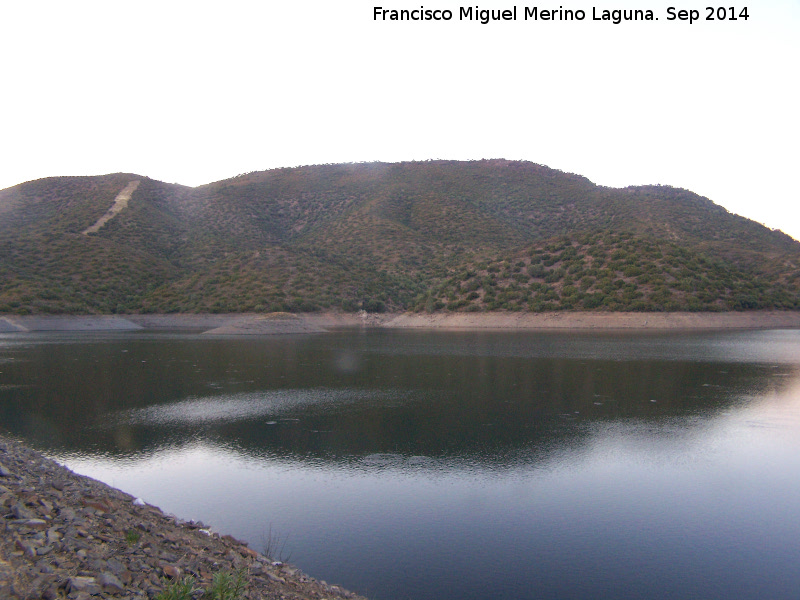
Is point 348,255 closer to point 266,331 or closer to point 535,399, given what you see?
point 266,331

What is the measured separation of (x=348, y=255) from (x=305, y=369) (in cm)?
7062

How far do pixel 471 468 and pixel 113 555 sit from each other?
6.61 m

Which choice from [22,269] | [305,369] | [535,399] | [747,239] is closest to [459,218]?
[747,239]

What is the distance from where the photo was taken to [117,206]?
104438 millimetres

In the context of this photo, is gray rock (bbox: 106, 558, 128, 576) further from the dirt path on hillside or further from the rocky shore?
the dirt path on hillside

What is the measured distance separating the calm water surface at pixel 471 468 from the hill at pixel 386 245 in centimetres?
4696

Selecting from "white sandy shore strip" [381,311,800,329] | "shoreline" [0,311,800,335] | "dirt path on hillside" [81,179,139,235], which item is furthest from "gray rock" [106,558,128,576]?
"dirt path on hillside" [81,179,139,235]

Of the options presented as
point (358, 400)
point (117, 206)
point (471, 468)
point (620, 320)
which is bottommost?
point (620, 320)

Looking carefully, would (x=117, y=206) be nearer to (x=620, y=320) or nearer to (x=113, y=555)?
(x=620, y=320)

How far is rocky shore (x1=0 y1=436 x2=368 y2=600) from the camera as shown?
4402mm

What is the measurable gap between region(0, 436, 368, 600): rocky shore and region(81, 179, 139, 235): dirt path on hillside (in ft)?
321

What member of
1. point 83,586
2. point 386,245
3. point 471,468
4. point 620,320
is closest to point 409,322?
point 620,320

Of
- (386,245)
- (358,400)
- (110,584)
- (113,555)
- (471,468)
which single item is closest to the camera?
(110,584)

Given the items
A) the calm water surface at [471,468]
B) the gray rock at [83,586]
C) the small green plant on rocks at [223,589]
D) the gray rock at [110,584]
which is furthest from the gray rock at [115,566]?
the calm water surface at [471,468]
